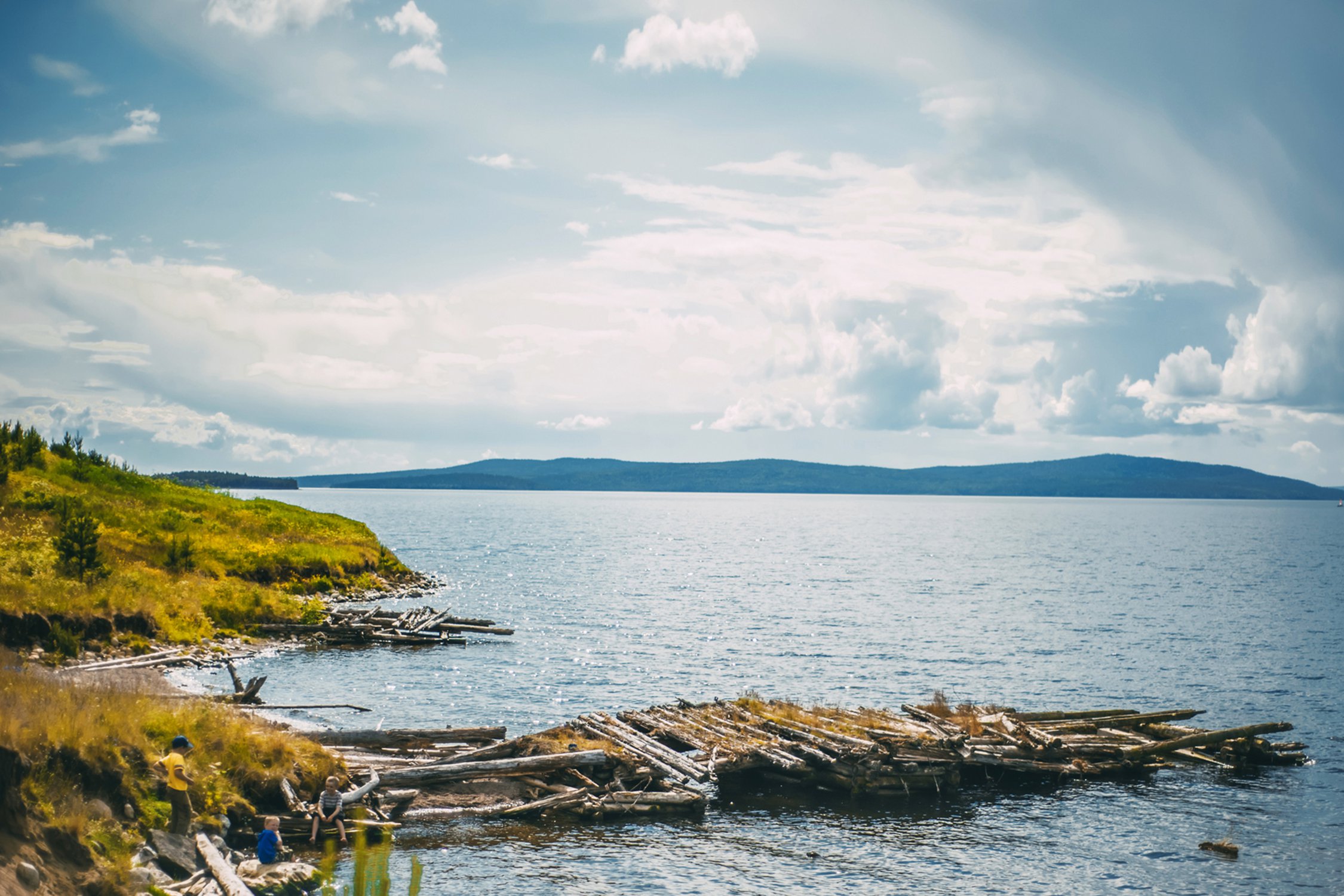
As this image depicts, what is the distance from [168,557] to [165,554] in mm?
614

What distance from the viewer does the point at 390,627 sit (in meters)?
59.6

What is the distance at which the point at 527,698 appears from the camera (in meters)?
43.1

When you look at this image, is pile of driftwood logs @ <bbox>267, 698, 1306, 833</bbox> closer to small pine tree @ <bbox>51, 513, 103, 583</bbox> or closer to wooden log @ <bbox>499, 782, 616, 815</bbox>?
wooden log @ <bbox>499, 782, 616, 815</bbox>


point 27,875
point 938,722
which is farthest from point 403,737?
point 938,722

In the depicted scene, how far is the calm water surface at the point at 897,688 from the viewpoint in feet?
78.5

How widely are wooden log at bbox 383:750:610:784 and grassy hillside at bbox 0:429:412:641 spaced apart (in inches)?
883

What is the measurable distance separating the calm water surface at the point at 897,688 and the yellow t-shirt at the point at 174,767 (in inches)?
217

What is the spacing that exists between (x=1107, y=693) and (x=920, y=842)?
27.6 meters

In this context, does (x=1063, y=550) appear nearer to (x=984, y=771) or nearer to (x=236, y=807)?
(x=984, y=771)

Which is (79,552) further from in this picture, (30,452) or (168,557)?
(30,452)

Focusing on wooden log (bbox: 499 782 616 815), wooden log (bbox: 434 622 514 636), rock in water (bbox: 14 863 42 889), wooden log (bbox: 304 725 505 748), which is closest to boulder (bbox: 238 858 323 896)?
rock in water (bbox: 14 863 42 889)

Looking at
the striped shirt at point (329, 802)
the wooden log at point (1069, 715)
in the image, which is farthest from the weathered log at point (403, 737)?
the wooden log at point (1069, 715)

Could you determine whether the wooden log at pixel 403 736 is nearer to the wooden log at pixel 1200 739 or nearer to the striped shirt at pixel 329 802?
the striped shirt at pixel 329 802

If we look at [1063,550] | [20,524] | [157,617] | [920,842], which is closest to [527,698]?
[157,617]
